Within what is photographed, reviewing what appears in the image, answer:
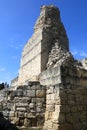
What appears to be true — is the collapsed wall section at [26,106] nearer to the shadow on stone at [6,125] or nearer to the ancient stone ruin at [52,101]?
the ancient stone ruin at [52,101]

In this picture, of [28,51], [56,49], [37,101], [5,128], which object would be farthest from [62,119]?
[28,51]

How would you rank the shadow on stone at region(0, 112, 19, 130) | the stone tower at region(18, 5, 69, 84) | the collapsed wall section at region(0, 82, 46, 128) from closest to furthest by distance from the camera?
the shadow on stone at region(0, 112, 19, 130)
the collapsed wall section at region(0, 82, 46, 128)
the stone tower at region(18, 5, 69, 84)

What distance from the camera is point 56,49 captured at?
1346 cm

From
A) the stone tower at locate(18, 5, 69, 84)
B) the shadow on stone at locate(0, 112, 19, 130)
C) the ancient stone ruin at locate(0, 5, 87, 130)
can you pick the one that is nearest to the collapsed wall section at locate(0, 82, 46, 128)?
the ancient stone ruin at locate(0, 5, 87, 130)

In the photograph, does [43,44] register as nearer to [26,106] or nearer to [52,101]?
[26,106]

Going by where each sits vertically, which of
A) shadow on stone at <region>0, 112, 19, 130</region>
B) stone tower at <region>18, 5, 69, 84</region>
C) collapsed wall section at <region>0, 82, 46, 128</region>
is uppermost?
stone tower at <region>18, 5, 69, 84</region>

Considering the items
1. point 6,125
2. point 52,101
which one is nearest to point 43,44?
point 52,101

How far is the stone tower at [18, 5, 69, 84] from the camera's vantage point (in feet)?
43.7

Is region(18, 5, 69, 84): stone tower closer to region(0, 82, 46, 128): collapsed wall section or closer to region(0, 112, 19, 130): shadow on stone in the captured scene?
region(0, 82, 46, 128): collapsed wall section

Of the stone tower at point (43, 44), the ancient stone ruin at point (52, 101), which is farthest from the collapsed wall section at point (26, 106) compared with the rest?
the stone tower at point (43, 44)

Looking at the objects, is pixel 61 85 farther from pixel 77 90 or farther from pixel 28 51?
pixel 28 51

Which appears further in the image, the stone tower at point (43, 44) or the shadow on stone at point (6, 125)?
the stone tower at point (43, 44)

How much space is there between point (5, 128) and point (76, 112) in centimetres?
259

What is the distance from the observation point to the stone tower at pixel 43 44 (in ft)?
43.7
